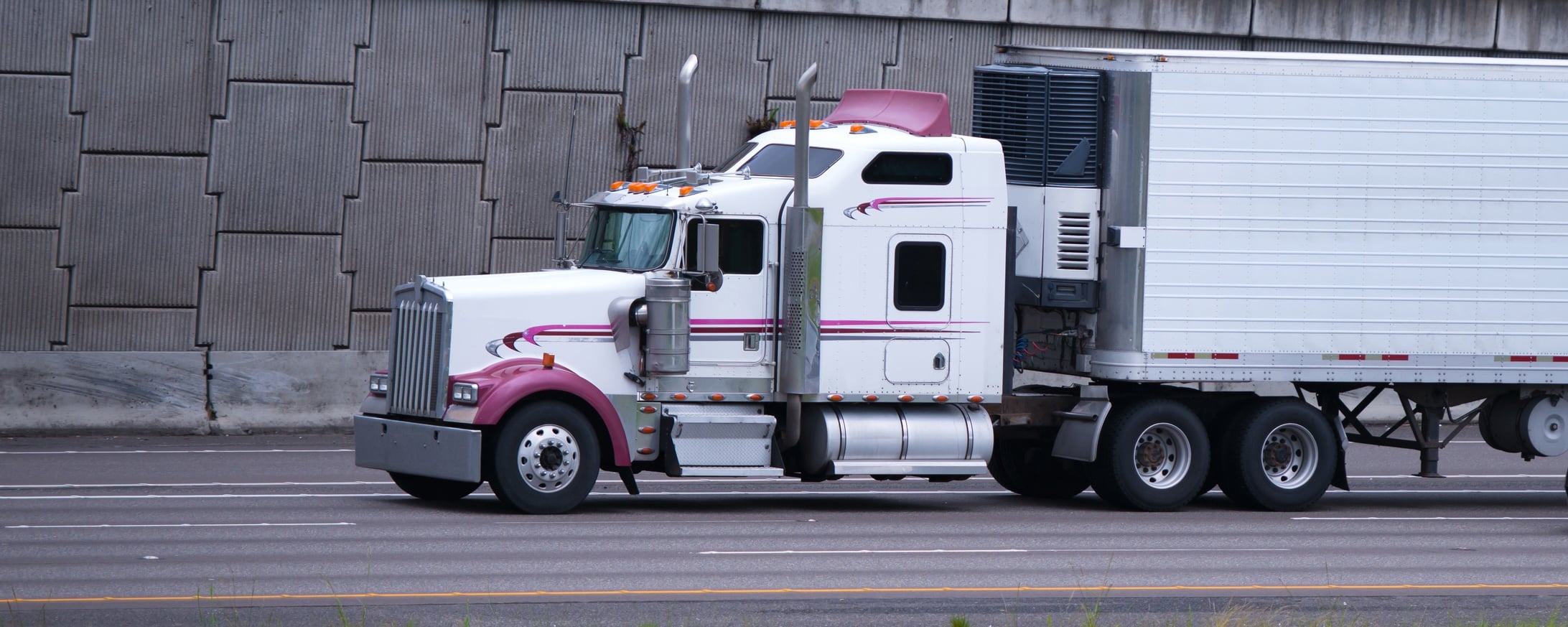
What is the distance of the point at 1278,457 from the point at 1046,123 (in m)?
3.44

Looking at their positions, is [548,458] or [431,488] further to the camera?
[431,488]

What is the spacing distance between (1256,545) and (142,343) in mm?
13108

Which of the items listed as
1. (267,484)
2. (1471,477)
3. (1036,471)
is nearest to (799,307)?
(1036,471)

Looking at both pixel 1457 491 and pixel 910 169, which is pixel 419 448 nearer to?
pixel 910 169

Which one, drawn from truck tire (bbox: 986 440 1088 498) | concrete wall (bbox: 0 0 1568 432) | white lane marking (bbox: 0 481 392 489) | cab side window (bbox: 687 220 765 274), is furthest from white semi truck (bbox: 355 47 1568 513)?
concrete wall (bbox: 0 0 1568 432)

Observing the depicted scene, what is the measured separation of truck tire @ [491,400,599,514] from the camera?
44.5ft

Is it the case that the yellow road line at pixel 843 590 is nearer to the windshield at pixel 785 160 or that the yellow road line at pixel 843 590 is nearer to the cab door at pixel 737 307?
the cab door at pixel 737 307

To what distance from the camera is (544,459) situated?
1373 cm

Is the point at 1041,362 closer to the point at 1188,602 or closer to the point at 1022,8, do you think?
the point at 1188,602

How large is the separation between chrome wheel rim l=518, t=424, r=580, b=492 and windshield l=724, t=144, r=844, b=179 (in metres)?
2.72

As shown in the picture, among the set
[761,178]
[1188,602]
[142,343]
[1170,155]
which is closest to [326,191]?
[142,343]

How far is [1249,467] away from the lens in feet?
50.2

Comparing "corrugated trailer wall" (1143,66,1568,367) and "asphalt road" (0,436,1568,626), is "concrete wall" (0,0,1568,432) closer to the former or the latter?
"asphalt road" (0,436,1568,626)

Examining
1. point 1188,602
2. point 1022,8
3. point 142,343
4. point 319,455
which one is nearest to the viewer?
point 1188,602
